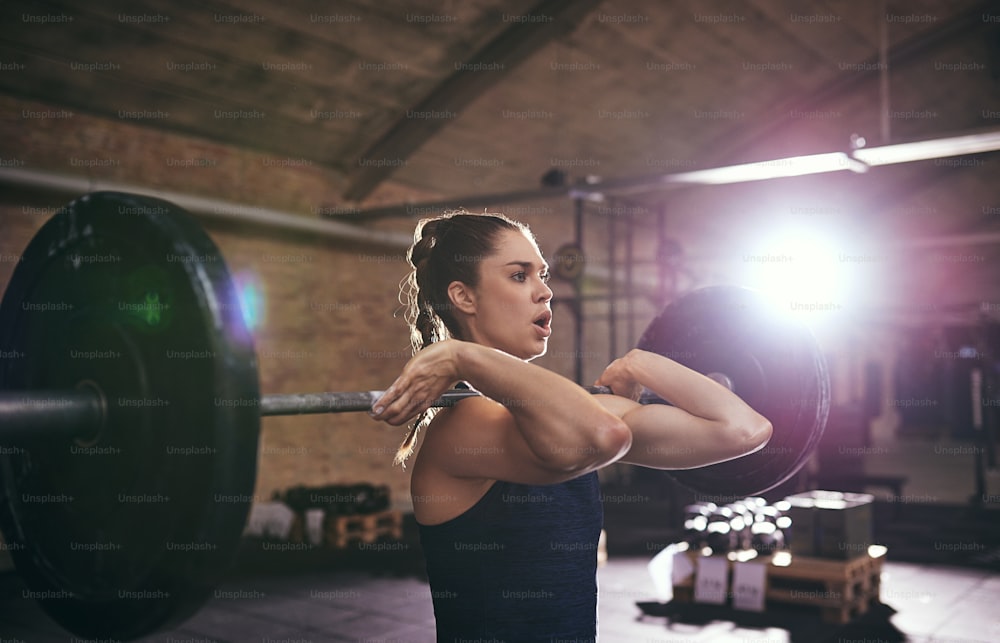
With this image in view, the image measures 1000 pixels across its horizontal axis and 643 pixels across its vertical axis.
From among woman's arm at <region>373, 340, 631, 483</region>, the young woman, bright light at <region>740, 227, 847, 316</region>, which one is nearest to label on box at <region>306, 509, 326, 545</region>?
the young woman

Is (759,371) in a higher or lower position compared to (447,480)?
higher

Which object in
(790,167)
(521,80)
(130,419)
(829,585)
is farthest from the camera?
(521,80)

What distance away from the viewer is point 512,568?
143 cm

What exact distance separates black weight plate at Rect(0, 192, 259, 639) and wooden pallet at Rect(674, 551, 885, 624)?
4.29 metres

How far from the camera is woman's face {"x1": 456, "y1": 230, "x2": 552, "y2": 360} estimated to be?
1.54 meters

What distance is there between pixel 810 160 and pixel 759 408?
14.7 feet

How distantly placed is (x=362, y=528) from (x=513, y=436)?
5564mm

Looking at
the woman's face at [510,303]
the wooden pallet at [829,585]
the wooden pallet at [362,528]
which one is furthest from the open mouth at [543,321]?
the wooden pallet at [362,528]

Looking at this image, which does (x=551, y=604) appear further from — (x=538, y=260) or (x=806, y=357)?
(x=806, y=357)

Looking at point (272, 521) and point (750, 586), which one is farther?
point (272, 521)

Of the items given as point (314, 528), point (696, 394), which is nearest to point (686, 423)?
point (696, 394)

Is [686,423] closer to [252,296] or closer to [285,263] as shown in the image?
[252,296]

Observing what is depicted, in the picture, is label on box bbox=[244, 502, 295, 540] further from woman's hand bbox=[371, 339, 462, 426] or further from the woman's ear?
woman's hand bbox=[371, 339, 462, 426]

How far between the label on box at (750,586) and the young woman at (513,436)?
3537mm
